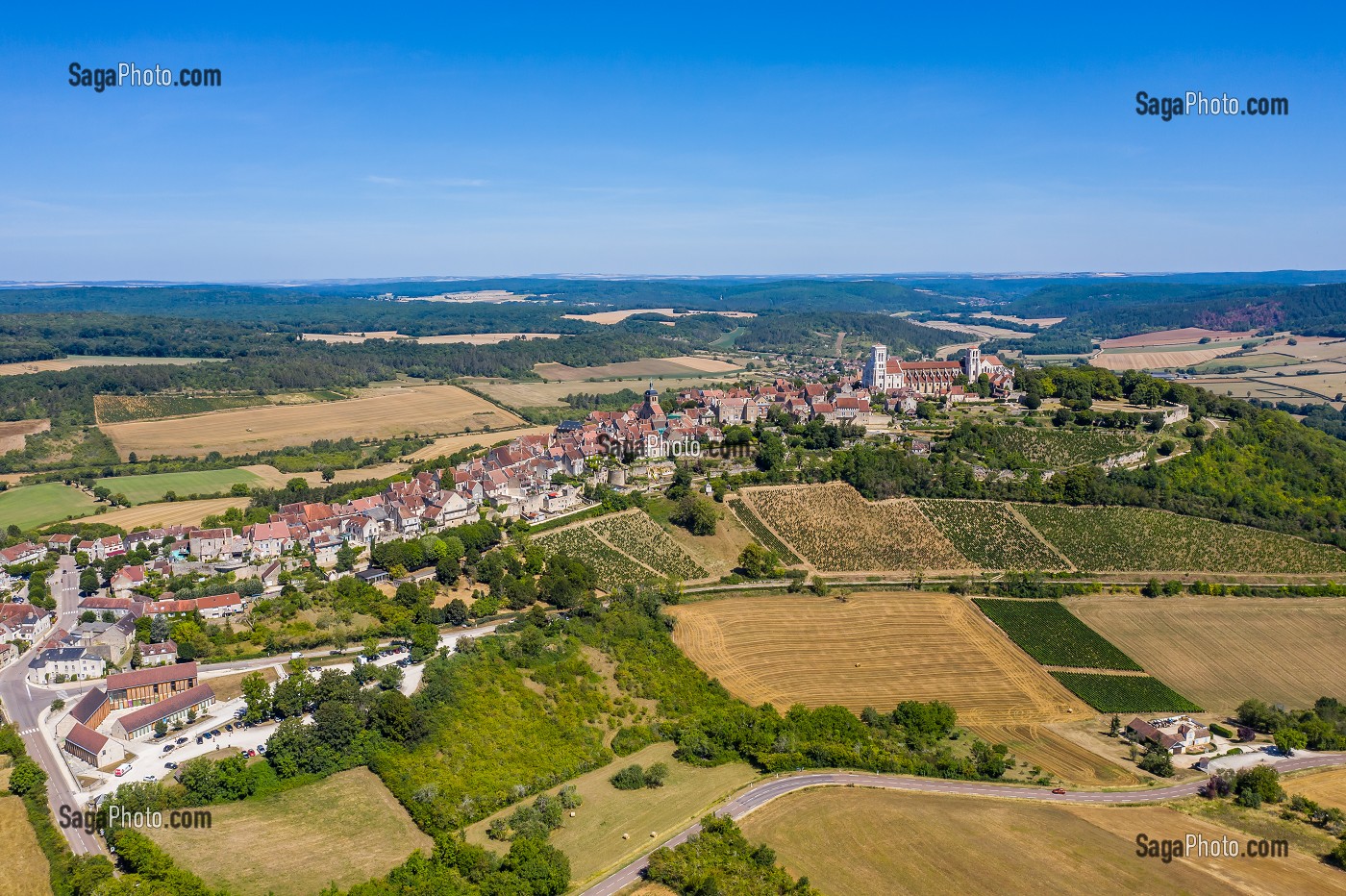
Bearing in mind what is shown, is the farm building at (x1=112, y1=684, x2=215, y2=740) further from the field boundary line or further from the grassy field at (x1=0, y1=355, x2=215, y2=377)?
the grassy field at (x1=0, y1=355, x2=215, y2=377)

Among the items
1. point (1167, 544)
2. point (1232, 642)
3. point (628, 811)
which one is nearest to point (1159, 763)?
point (1232, 642)

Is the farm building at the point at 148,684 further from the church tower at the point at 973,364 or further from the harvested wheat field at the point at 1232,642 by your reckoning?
the church tower at the point at 973,364

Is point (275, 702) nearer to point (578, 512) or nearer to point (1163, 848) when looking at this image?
point (578, 512)

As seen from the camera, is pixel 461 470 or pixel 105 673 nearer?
pixel 105 673

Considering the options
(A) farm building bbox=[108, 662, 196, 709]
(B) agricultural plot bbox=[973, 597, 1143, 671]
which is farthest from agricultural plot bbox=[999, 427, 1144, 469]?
(A) farm building bbox=[108, 662, 196, 709]

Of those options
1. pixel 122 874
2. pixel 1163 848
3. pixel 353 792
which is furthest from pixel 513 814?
pixel 1163 848

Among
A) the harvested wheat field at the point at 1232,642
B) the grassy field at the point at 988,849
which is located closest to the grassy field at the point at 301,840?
the grassy field at the point at 988,849
